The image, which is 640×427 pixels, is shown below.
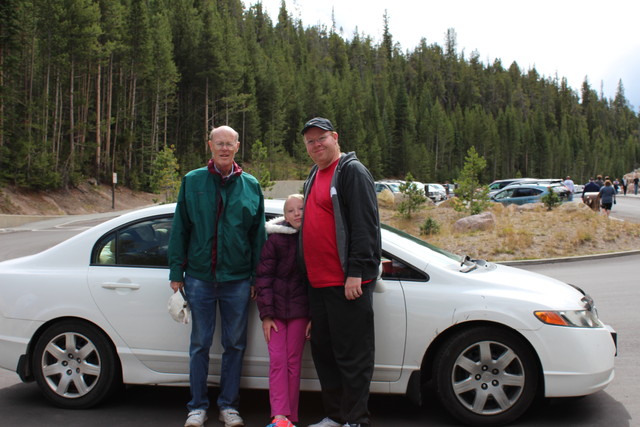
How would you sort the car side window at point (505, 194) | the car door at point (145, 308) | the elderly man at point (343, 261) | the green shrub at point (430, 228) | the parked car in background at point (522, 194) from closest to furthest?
1. the elderly man at point (343, 261)
2. the car door at point (145, 308)
3. the green shrub at point (430, 228)
4. the parked car in background at point (522, 194)
5. the car side window at point (505, 194)

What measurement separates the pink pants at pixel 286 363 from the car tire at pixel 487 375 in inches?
37.7

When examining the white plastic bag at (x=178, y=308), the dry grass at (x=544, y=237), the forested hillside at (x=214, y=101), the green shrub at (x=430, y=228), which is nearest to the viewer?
the white plastic bag at (x=178, y=308)

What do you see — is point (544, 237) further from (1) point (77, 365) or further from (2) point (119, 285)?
(1) point (77, 365)

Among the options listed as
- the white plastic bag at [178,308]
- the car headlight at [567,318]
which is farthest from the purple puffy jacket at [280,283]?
the car headlight at [567,318]

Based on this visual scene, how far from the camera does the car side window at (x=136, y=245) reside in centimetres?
429

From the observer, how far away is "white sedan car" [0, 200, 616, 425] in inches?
A: 149

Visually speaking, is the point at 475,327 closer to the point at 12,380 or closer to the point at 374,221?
the point at 374,221

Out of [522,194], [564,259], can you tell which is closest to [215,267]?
[564,259]

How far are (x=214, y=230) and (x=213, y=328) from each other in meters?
0.69

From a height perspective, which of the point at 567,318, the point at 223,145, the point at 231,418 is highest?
the point at 223,145

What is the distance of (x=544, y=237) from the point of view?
1516 centimetres

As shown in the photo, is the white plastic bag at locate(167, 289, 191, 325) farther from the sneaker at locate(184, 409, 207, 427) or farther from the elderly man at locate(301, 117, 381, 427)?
the elderly man at locate(301, 117, 381, 427)

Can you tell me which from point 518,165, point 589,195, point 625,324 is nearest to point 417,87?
point 518,165

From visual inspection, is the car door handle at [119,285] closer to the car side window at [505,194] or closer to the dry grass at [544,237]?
the dry grass at [544,237]
